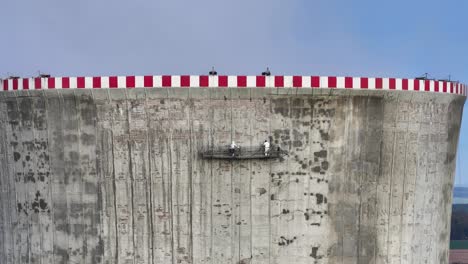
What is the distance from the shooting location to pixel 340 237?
1475 cm

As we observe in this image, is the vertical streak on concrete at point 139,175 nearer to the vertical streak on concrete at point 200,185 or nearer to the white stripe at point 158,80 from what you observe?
the white stripe at point 158,80

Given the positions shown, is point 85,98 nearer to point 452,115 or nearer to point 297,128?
point 297,128

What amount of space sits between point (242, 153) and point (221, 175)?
2.41 ft

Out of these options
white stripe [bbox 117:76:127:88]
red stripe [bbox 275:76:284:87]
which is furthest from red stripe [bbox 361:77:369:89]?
white stripe [bbox 117:76:127:88]

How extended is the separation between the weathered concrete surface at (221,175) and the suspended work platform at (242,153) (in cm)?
17

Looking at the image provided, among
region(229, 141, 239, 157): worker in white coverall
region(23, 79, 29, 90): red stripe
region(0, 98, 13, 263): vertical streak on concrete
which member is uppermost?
region(23, 79, 29, 90): red stripe

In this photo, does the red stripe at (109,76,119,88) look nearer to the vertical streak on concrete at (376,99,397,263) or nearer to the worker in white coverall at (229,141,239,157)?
the worker in white coverall at (229,141,239,157)

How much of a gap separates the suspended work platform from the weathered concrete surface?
175 mm

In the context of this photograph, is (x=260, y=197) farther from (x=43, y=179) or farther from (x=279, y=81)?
(x=43, y=179)

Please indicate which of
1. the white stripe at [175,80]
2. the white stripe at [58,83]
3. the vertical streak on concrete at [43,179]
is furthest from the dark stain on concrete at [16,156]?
the white stripe at [175,80]

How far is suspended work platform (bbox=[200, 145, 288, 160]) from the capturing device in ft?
46.5

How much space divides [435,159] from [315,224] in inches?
157

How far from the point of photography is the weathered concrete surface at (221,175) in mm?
14312

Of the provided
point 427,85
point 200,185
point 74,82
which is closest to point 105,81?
point 74,82
